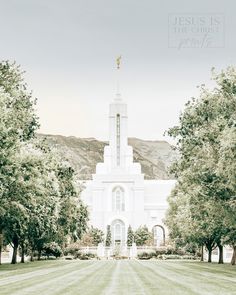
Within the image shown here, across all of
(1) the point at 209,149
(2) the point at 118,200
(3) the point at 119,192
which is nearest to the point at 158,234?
(2) the point at 118,200

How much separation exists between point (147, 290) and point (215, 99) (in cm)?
1811

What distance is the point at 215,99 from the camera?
120ft

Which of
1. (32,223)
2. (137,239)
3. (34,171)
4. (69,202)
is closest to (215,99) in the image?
(34,171)

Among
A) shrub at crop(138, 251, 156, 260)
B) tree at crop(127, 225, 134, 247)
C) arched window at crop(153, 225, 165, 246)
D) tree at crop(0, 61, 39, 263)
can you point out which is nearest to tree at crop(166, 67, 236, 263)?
tree at crop(0, 61, 39, 263)

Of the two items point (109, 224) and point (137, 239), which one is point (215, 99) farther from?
point (109, 224)

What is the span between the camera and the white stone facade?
12988cm

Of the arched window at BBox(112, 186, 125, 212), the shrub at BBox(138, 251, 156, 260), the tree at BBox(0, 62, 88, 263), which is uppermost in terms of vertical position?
the arched window at BBox(112, 186, 125, 212)

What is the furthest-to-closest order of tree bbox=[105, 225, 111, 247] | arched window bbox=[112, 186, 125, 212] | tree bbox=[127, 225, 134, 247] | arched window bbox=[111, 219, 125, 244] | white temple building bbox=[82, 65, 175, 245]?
arched window bbox=[112, 186, 125, 212] < white temple building bbox=[82, 65, 175, 245] < arched window bbox=[111, 219, 125, 244] < tree bbox=[105, 225, 111, 247] < tree bbox=[127, 225, 134, 247]

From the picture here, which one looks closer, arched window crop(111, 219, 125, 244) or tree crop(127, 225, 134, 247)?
tree crop(127, 225, 134, 247)

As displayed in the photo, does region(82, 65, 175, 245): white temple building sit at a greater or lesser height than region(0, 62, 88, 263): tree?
greater

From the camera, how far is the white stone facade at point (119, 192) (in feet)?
426

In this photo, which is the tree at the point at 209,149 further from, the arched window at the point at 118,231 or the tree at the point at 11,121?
the arched window at the point at 118,231

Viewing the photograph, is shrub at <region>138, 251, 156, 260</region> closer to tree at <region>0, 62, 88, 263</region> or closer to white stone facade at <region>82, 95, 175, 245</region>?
white stone facade at <region>82, 95, 175, 245</region>

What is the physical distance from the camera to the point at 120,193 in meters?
132
